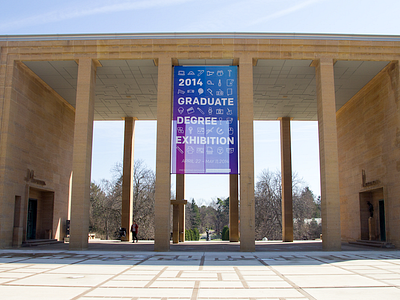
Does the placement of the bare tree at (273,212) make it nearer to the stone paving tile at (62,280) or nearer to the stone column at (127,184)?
the stone column at (127,184)

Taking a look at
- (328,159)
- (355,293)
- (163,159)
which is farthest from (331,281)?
(163,159)

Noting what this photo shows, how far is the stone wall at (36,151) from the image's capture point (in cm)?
1864

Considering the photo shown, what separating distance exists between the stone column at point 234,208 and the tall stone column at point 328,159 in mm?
9156

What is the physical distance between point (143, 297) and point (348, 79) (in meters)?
19.0

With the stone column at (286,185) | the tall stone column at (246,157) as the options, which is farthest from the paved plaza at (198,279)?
the stone column at (286,185)

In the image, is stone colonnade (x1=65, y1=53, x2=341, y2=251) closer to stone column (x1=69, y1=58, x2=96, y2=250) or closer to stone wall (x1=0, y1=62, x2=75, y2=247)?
stone column (x1=69, y1=58, x2=96, y2=250)

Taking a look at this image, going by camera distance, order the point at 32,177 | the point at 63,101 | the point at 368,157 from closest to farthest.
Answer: the point at 32,177 < the point at 368,157 < the point at 63,101

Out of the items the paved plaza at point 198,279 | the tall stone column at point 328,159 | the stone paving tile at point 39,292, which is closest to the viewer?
the stone paving tile at point 39,292

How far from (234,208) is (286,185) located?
14.7ft

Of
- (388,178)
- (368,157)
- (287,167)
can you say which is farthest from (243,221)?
(287,167)

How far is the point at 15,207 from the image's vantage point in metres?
19.5

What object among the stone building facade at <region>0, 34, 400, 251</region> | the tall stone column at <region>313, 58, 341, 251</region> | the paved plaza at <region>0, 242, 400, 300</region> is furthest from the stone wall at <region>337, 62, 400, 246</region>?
the paved plaza at <region>0, 242, 400, 300</region>

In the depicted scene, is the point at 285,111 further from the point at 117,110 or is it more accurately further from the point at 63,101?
the point at 63,101

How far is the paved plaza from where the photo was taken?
7098 mm
